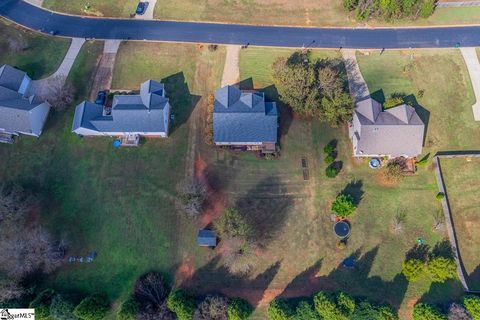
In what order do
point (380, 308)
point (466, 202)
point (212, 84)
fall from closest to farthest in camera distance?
point (380, 308), point (466, 202), point (212, 84)

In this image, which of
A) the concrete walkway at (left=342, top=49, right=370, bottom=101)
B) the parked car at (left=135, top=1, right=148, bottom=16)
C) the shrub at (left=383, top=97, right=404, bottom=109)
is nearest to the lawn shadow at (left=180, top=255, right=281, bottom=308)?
the shrub at (left=383, top=97, right=404, bottom=109)

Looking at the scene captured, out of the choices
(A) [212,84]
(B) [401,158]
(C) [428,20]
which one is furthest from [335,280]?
(C) [428,20]

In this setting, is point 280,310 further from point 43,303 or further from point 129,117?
point 129,117

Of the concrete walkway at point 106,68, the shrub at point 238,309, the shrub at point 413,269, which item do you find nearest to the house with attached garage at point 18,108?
the concrete walkway at point 106,68

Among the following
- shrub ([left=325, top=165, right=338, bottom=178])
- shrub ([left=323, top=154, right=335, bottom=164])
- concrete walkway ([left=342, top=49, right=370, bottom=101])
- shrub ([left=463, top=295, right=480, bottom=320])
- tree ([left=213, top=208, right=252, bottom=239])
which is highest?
concrete walkway ([left=342, top=49, right=370, bottom=101])

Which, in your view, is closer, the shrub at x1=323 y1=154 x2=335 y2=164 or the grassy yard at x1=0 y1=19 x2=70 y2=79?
the shrub at x1=323 y1=154 x2=335 y2=164

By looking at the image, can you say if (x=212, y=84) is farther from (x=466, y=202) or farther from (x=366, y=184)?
(x=466, y=202)

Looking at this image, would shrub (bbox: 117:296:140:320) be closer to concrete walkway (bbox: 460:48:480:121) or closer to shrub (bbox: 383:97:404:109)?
shrub (bbox: 383:97:404:109)
